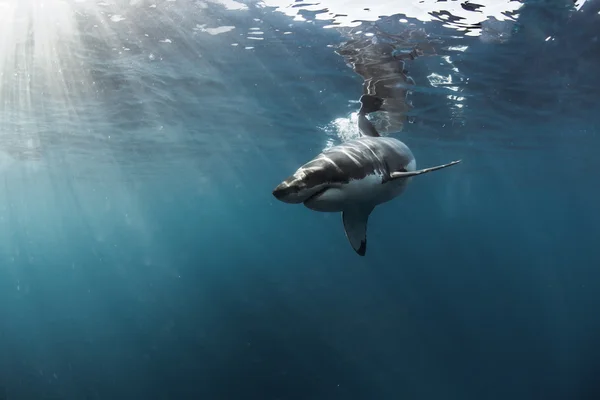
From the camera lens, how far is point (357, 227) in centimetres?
476

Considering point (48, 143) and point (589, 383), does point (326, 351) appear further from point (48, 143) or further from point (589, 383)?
point (48, 143)

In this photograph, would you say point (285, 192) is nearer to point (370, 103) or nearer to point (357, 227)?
point (357, 227)

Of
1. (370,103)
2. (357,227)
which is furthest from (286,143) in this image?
(357,227)

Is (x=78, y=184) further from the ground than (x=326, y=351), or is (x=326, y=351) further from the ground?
(x=326, y=351)

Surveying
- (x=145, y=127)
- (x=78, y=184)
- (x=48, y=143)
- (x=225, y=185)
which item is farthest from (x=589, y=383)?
(x=78, y=184)

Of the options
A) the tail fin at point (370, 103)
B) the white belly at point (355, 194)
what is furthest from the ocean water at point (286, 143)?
the white belly at point (355, 194)

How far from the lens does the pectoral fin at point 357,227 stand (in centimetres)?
462

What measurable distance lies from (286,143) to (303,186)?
89.5ft

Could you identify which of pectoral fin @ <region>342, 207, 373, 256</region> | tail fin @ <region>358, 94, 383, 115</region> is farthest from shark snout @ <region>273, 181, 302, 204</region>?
tail fin @ <region>358, 94, 383, 115</region>

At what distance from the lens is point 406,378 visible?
19.6m

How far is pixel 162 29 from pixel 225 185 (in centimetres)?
4491

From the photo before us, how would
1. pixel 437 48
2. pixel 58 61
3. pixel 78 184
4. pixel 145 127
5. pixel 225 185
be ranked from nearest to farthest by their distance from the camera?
pixel 437 48
pixel 58 61
pixel 145 127
pixel 78 184
pixel 225 185

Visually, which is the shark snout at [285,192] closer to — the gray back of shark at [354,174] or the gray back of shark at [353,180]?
the gray back of shark at [353,180]

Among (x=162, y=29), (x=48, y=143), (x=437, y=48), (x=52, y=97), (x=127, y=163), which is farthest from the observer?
(x=127, y=163)
